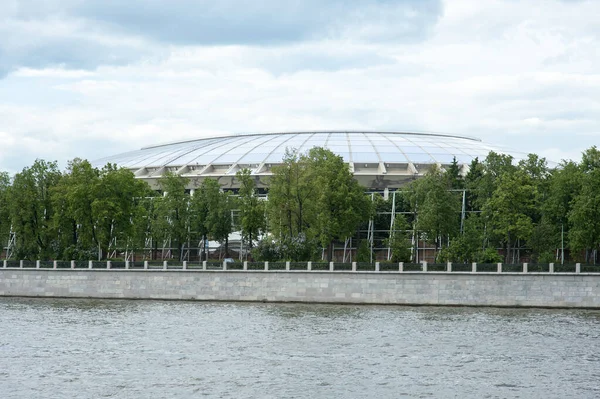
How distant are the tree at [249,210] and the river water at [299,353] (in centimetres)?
1318

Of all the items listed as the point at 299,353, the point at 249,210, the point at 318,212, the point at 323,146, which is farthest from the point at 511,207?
the point at 299,353

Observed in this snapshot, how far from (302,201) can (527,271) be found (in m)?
15.3

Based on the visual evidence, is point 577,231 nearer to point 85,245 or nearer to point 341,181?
point 341,181

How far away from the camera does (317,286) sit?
4803 cm

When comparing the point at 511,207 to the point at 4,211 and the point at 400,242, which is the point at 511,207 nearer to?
the point at 400,242

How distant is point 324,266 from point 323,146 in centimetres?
2294

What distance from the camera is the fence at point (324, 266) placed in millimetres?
45531

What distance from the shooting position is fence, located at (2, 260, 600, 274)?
45.5m

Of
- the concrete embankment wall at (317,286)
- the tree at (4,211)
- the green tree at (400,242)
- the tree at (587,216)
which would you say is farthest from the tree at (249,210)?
the tree at (587,216)

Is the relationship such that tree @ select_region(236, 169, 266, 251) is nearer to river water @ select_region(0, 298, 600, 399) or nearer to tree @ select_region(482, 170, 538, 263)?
river water @ select_region(0, 298, 600, 399)

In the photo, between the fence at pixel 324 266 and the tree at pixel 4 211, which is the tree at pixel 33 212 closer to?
the tree at pixel 4 211

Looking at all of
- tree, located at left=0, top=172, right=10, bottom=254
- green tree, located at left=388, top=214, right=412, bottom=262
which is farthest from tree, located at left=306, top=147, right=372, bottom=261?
tree, located at left=0, top=172, right=10, bottom=254

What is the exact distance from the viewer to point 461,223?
59.0 metres

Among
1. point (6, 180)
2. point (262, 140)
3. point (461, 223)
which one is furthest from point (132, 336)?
point (262, 140)
